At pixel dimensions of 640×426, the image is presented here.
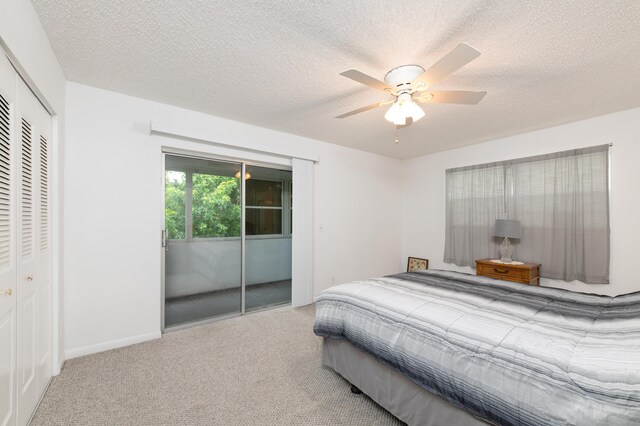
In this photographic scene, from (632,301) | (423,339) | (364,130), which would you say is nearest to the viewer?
(423,339)

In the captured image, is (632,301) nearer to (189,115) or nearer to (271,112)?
(271,112)

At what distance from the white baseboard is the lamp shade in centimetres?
428

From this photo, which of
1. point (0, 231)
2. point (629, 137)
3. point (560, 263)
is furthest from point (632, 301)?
point (0, 231)

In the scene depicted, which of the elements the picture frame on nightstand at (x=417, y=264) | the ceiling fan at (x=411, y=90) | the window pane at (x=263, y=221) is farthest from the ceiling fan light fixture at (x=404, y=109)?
the picture frame on nightstand at (x=417, y=264)

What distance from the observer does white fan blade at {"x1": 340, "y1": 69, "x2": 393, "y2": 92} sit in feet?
5.70

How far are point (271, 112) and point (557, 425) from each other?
3.17 metres

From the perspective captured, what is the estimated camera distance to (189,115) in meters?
3.12

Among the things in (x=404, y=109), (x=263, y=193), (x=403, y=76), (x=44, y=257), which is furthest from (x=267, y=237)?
(x=403, y=76)

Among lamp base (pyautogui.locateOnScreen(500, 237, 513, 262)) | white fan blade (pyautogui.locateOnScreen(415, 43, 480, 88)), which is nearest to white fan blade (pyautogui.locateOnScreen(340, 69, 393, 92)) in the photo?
white fan blade (pyautogui.locateOnScreen(415, 43, 480, 88))

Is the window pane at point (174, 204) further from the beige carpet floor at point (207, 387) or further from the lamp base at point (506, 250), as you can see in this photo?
the lamp base at point (506, 250)

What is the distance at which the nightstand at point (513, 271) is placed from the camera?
11.2 feet

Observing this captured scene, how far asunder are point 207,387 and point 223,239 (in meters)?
1.71

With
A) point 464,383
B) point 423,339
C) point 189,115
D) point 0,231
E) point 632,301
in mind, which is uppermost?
point 189,115

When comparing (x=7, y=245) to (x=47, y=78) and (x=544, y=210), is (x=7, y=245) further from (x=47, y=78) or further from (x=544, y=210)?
(x=544, y=210)
